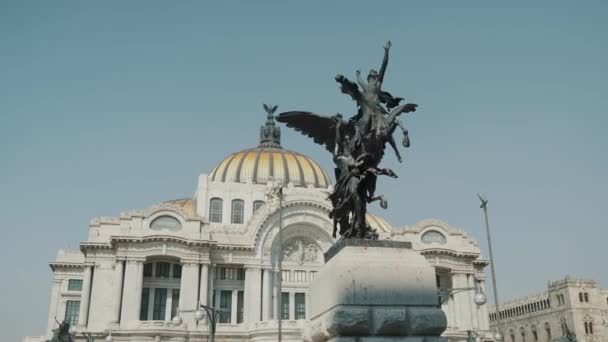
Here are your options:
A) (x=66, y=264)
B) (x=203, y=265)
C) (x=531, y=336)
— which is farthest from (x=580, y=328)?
(x=66, y=264)

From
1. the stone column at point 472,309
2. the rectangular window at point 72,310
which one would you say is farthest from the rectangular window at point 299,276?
the rectangular window at point 72,310

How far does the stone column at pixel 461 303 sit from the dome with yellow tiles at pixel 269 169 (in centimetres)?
1806

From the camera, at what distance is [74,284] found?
63969mm

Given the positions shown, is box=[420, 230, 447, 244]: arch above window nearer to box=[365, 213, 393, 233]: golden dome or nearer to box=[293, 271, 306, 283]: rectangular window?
box=[365, 213, 393, 233]: golden dome

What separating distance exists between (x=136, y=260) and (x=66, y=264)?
20617 mm

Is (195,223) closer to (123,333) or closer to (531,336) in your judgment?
(123,333)

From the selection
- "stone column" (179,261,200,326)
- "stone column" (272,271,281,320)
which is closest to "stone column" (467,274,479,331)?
"stone column" (272,271,281,320)

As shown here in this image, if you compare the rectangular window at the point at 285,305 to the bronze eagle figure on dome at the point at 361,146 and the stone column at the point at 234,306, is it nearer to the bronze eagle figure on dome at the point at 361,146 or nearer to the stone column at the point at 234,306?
the stone column at the point at 234,306

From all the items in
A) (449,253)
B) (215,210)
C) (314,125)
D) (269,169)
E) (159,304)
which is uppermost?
(269,169)

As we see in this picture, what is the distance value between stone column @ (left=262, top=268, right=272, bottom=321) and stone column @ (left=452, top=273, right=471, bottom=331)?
19.5 m

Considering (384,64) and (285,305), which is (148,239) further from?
(384,64)

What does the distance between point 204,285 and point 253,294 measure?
14.5 feet

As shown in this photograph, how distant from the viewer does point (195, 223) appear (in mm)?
50344

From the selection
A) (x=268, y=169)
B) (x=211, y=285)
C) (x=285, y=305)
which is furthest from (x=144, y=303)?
(x=268, y=169)
